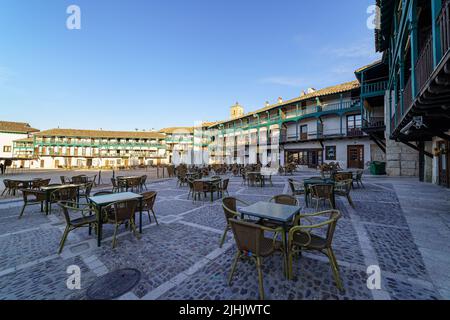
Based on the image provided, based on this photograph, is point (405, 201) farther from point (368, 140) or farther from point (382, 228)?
point (368, 140)

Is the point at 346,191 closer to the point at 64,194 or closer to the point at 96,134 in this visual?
the point at 64,194

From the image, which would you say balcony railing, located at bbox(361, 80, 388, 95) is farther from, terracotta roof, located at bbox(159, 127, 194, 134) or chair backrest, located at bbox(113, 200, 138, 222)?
terracotta roof, located at bbox(159, 127, 194, 134)

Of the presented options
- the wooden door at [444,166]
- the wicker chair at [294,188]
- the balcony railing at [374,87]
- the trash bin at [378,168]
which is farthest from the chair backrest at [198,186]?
the balcony railing at [374,87]

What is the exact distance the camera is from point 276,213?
2.96m

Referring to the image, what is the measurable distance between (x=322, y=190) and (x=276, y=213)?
3501 mm

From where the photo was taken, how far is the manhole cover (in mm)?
2336

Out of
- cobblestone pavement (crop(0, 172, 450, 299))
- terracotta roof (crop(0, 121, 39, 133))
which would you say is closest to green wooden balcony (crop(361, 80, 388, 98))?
cobblestone pavement (crop(0, 172, 450, 299))

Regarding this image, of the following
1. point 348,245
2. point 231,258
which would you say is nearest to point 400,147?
point 348,245

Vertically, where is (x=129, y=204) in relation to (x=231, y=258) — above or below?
above

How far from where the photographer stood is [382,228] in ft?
14.1

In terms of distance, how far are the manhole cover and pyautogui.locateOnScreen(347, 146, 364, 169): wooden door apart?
22841mm

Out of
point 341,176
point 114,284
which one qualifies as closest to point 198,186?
point 114,284

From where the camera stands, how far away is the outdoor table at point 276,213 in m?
2.69

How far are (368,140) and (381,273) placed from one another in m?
20.9
